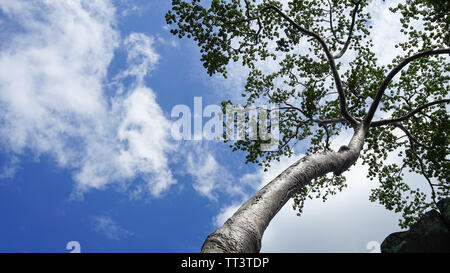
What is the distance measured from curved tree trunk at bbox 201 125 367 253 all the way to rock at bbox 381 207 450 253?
279 centimetres

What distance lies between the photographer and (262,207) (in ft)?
15.2

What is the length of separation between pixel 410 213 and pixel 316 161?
28.9 feet

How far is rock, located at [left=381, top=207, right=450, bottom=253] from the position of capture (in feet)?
24.1

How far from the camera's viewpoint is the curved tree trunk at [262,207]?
12.0 ft

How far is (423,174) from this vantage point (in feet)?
39.9

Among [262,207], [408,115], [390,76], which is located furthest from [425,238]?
[262,207]

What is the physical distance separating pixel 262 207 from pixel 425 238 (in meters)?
5.98

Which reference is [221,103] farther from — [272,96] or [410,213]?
[410,213]

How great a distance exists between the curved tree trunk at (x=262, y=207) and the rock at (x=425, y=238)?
2785 mm

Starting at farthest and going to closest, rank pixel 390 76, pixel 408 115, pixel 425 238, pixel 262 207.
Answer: pixel 408 115
pixel 390 76
pixel 425 238
pixel 262 207

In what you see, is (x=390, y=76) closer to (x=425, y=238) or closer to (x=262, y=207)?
(x=425, y=238)

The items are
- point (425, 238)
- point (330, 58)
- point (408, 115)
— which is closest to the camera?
point (425, 238)
